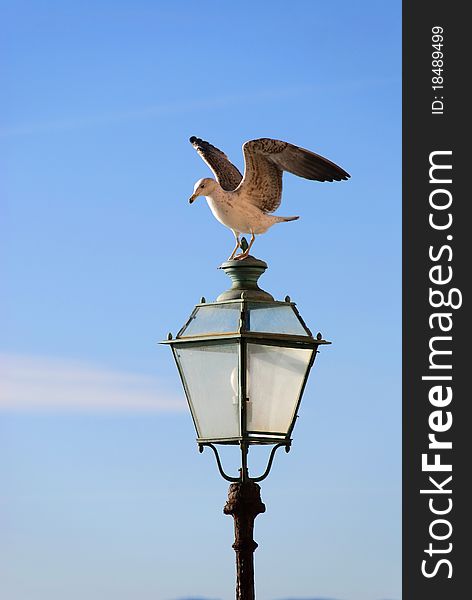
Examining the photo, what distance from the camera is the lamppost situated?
36.1 feet

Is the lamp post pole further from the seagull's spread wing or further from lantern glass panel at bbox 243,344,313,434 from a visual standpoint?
the seagull's spread wing

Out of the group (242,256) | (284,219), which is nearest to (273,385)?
(242,256)

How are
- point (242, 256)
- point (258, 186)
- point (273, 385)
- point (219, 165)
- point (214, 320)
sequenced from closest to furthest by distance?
1. point (273, 385)
2. point (214, 320)
3. point (242, 256)
4. point (258, 186)
5. point (219, 165)

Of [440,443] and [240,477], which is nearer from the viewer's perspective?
[240,477]

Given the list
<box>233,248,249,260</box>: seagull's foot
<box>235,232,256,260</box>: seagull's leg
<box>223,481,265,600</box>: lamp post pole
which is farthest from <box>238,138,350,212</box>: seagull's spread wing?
<box>223,481,265,600</box>: lamp post pole

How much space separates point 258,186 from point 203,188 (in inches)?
16.4

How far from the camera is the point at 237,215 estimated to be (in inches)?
476

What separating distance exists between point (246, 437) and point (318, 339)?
3.05ft

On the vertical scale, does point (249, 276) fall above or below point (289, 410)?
above

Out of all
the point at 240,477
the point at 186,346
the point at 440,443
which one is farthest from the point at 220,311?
the point at 440,443

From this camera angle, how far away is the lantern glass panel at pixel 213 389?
11047mm

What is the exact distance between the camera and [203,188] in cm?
1209

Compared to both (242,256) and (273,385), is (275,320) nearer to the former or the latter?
(273,385)

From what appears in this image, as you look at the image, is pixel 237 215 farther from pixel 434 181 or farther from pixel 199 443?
pixel 434 181
